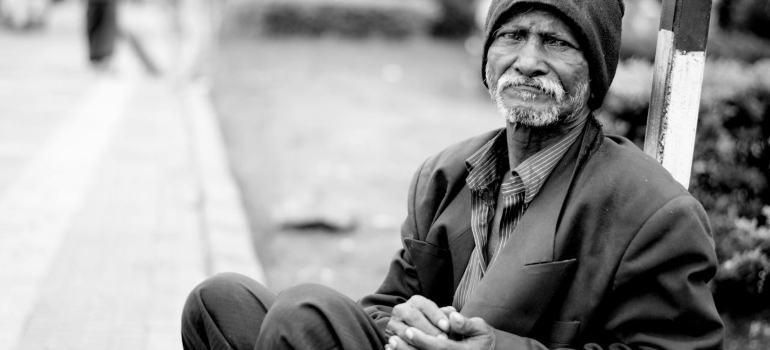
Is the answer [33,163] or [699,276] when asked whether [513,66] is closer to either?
[699,276]

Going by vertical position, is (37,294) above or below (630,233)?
below

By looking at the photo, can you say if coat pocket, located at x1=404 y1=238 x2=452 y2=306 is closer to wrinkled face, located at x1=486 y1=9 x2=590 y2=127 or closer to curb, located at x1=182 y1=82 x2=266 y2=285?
wrinkled face, located at x1=486 y1=9 x2=590 y2=127

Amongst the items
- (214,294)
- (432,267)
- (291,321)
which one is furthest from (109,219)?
(291,321)

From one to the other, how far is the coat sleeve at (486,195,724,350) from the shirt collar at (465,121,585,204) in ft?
1.15

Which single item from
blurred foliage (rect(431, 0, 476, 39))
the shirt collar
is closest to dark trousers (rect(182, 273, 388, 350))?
the shirt collar

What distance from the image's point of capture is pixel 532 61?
2381 millimetres

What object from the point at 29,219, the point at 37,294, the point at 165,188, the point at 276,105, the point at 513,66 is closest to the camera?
the point at 513,66

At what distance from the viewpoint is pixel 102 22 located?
514 inches

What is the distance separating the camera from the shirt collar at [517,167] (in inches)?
94.5

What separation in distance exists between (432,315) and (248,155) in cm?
→ 643

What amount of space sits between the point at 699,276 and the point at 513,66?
76 centimetres

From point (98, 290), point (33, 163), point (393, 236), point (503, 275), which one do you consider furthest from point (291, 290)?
point (33, 163)

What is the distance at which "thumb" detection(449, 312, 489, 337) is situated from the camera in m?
2.11

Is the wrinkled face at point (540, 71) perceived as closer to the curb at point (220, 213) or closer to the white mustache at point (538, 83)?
the white mustache at point (538, 83)
